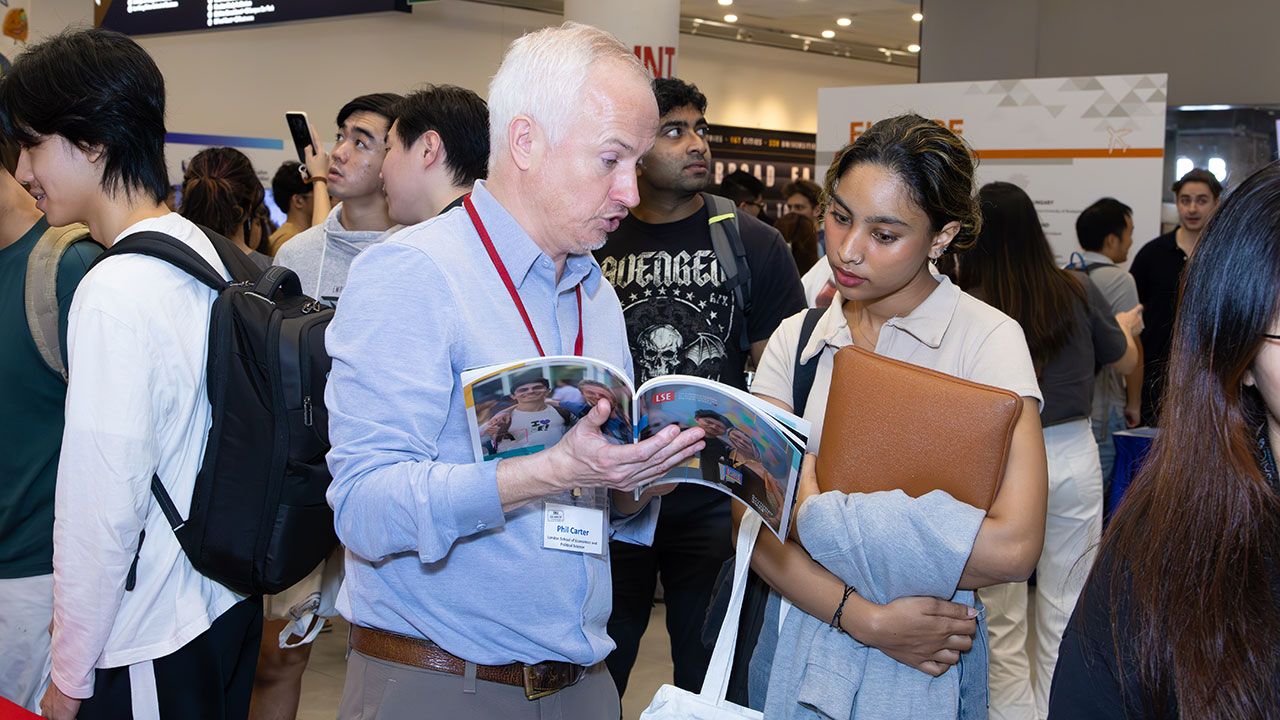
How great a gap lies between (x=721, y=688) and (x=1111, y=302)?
4512mm

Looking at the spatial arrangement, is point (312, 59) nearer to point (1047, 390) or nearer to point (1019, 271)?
point (1019, 271)

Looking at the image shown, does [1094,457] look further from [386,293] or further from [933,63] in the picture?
[933,63]

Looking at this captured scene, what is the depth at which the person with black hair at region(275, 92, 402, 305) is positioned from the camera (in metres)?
3.35

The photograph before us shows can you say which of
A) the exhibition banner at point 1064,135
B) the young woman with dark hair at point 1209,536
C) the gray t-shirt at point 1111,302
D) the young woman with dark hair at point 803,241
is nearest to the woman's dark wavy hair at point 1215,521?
the young woman with dark hair at point 1209,536

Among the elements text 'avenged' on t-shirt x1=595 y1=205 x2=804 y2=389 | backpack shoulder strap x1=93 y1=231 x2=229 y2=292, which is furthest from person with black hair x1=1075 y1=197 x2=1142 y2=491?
A: backpack shoulder strap x1=93 y1=231 x2=229 y2=292

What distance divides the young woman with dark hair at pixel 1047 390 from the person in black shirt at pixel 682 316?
887mm

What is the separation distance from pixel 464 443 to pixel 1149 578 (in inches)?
36.2

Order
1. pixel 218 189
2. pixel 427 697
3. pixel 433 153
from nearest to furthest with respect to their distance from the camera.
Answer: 1. pixel 427 697
2. pixel 433 153
3. pixel 218 189

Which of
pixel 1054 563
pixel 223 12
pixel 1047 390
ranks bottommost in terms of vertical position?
pixel 1054 563

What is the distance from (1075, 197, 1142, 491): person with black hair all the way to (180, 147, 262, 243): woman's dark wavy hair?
3.81 metres

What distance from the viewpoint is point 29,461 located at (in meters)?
2.19

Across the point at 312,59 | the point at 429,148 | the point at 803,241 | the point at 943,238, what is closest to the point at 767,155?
the point at 312,59

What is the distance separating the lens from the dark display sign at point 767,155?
13016 mm

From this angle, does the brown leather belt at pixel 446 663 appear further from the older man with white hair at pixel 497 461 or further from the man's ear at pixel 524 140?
the man's ear at pixel 524 140
